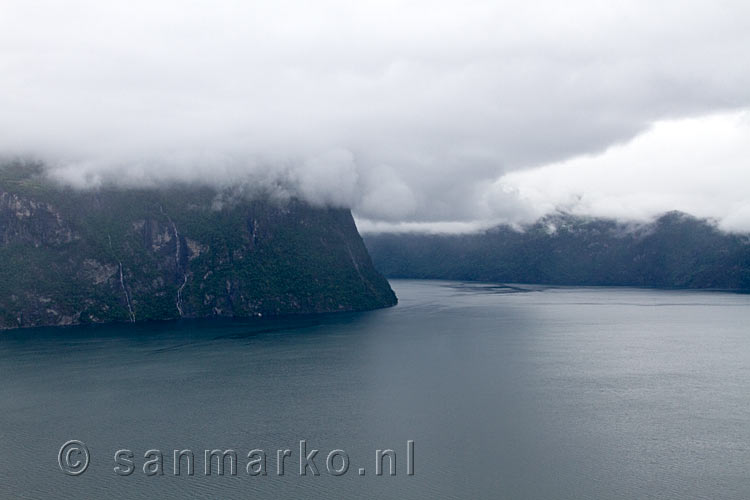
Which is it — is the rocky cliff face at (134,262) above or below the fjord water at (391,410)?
above

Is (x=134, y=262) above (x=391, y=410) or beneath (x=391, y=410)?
above

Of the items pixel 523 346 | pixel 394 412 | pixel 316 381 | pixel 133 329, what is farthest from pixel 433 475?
pixel 133 329

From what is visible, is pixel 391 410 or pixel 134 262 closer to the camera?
pixel 391 410

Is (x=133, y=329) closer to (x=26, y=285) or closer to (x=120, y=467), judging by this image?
(x=26, y=285)

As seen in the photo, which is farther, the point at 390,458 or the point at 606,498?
the point at 390,458

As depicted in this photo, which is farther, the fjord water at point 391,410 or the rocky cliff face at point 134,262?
the rocky cliff face at point 134,262
